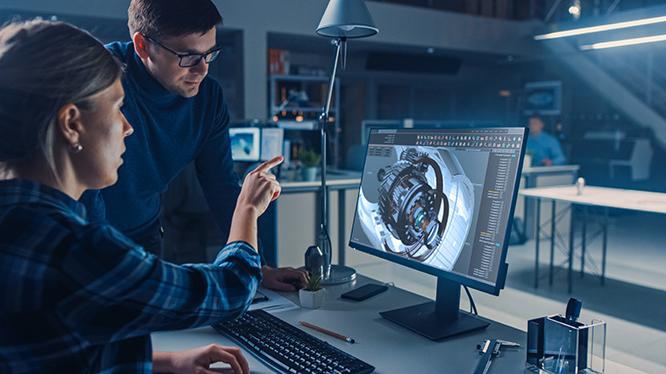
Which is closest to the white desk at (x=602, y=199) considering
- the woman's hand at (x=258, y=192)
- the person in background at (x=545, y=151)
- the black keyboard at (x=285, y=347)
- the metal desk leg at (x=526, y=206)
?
the metal desk leg at (x=526, y=206)

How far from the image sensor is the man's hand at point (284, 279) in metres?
1.47

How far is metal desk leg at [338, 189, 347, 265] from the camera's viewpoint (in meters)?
4.18

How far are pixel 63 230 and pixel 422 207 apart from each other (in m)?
0.77

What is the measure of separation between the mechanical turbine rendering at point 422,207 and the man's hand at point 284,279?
0.78ft

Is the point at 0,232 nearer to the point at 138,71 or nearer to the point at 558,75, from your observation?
the point at 138,71

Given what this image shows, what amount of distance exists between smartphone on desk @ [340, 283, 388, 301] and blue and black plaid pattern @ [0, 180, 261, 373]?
0.73 meters

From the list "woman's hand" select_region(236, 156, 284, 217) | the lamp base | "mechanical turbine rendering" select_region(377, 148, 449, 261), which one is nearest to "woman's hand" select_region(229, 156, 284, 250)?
"woman's hand" select_region(236, 156, 284, 217)

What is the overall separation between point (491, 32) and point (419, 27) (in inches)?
55.2

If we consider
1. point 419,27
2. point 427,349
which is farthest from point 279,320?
point 419,27

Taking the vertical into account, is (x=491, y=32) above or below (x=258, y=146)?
above

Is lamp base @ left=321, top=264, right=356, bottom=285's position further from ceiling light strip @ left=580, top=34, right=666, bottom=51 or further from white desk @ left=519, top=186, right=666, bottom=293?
ceiling light strip @ left=580, top=34, right=666, bottom=51

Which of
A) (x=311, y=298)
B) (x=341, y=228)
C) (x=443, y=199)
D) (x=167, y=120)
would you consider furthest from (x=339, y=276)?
(x=341, y=228)

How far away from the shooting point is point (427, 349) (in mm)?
1086

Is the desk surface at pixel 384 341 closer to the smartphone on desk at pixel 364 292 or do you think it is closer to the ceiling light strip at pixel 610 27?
the smartphone on desk at pixel 364 292
